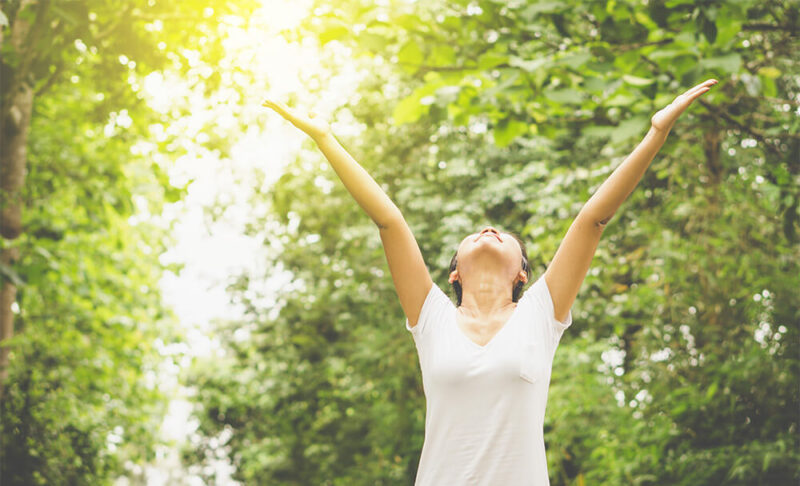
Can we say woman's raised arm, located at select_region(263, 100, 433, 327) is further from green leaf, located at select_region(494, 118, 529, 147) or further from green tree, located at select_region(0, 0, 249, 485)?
green tree, located at select_region(0, 0, 249, 485)

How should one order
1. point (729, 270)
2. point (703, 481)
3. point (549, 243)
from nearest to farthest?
point (703, 481)
point (729, 270)
point (549, 243)

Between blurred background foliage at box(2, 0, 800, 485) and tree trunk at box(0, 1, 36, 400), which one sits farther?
Answer: tree trunk at box(0, 1, 36, 400)

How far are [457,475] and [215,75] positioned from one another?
6312mm

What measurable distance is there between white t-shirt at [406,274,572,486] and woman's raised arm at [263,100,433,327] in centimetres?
20

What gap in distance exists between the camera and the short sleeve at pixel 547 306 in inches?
80.8

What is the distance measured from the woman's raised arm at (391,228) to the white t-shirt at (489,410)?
20 cm

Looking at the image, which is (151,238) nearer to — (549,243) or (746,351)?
(549,243)

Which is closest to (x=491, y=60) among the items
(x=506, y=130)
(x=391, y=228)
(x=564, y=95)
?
(x=564, y=95)

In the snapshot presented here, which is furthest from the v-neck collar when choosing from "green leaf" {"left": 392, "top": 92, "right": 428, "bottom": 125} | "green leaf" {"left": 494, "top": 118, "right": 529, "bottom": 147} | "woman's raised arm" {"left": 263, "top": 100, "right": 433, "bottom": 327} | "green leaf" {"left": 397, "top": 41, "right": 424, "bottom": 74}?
"green leaf" {"left": 494, "top": 118, "right": 529, "bottom": 147}

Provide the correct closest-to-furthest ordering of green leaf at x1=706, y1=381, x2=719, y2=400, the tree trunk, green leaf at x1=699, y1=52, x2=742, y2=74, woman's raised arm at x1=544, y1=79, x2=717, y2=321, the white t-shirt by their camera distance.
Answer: the white t-shirt → woman's raised arm at x1=544, y1=79, x2=717, y2=321 → green leaf at x1=699, y1=52, x2=742, y2=74 → green leaf at x1=706, y1=381, x2=719, y2=400 → the tree trunk

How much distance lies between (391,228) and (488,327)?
0.38 metres

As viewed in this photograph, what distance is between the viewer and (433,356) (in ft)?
6.55

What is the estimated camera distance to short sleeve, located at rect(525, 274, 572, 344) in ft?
6.73

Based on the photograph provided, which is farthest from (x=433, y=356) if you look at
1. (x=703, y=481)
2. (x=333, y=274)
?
(x=333, y=274)
